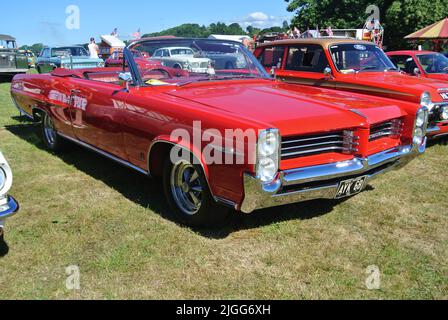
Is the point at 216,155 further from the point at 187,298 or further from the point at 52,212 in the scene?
the point at 52,212

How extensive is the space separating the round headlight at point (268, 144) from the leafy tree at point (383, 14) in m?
32.8

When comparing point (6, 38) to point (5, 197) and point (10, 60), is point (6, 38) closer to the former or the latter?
point (10, 60)

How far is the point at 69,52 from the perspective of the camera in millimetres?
18156

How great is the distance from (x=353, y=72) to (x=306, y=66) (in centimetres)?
81

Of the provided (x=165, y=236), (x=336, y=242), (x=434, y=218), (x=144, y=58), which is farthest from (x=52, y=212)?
(x=434, y=218)

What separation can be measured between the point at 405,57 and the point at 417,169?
4.64m

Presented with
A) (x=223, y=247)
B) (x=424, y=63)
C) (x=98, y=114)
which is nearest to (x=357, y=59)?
(x=424, y=63)

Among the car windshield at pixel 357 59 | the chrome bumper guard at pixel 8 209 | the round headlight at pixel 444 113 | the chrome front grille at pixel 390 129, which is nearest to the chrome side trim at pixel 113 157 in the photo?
the chrome bumper guard at pixel 8 209

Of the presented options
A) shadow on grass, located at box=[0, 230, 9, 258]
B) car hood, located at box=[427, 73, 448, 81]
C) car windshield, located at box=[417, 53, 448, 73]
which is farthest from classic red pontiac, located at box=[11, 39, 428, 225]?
car windshield, located at box=[417, 53, 448, 73]

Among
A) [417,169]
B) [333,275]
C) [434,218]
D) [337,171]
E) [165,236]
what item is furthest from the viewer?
[417,169]

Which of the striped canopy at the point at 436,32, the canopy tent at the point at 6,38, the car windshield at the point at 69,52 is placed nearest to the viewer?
the striped canopy at the point at 436,32

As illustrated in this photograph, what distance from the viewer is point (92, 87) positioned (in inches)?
173

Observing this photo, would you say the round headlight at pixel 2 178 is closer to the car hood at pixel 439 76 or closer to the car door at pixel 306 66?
the car door at pixel 306 66

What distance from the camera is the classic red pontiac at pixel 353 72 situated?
5.65 metres
